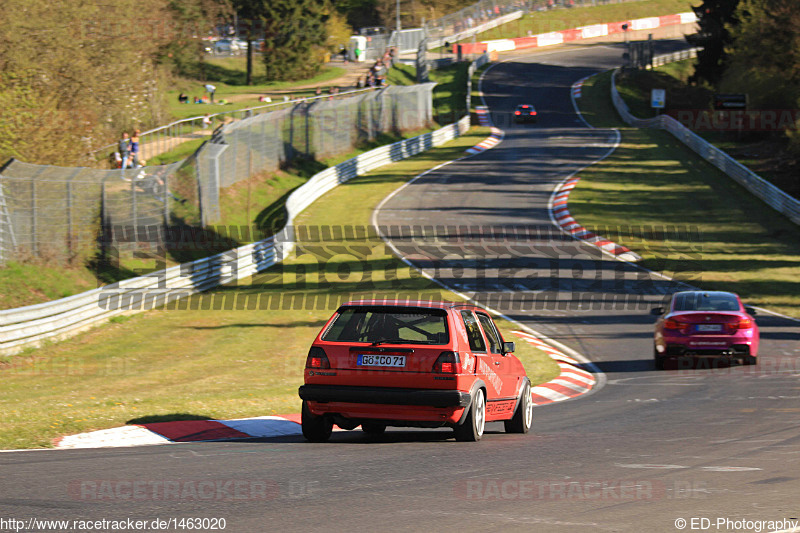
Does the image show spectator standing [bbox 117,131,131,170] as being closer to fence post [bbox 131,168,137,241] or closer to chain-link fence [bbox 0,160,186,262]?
chain-link fence [bbox 0,160,186,262]

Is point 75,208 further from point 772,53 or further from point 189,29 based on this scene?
point 189,29

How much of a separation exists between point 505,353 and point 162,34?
37.8m

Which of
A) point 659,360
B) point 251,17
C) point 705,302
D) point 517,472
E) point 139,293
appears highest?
point 251,17

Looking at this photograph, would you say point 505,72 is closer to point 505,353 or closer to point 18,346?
point 18,346

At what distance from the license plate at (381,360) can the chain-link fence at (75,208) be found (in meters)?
13.5

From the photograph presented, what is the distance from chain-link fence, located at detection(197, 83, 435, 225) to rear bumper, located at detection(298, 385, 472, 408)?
21.6 metres

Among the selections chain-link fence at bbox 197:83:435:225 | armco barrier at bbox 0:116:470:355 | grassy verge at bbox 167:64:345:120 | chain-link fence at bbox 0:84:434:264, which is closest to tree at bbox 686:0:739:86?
chain-link fence at bbox 197:83:435:225

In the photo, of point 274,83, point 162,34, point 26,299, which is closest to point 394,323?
point 26,299

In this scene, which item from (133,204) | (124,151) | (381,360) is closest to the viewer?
(381,360)

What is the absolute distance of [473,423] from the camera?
922cm

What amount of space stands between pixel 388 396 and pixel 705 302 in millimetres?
10160

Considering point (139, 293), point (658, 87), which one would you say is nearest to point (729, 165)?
point (139, 293)

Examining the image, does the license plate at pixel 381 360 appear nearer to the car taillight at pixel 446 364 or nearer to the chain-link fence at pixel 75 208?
the car taillight at pixel 446 364

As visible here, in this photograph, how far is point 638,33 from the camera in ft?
364
